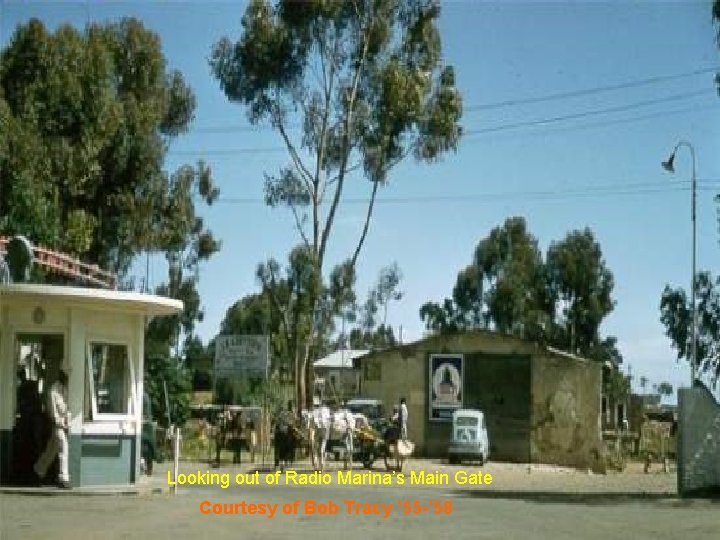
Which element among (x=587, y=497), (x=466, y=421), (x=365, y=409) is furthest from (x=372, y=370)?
(x=587, y=497)

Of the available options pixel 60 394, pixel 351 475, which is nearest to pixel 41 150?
pixel 351 475

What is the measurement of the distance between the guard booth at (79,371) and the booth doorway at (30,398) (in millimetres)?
17

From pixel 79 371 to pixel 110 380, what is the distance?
0.89m

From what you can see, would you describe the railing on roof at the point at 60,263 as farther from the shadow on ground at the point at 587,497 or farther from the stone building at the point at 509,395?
the stone building at the point at 509,395

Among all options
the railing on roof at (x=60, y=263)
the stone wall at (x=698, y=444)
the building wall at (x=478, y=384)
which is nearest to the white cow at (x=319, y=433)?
the railing on roof at (x=60, y=263)

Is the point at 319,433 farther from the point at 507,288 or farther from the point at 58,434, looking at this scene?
the point at 507,288

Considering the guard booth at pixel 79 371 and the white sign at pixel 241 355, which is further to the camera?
the white sign at pixel 241 355

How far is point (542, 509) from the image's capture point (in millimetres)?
19969

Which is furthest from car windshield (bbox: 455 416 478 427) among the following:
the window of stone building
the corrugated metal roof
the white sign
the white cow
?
the corrugated metal roof

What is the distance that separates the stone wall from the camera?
24.8 m

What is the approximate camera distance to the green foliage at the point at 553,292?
7688 centimetres

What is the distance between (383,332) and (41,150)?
7137 centimetres

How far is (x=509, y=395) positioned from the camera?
44906 millimetres

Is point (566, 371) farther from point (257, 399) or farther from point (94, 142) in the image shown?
point (94, 142)
